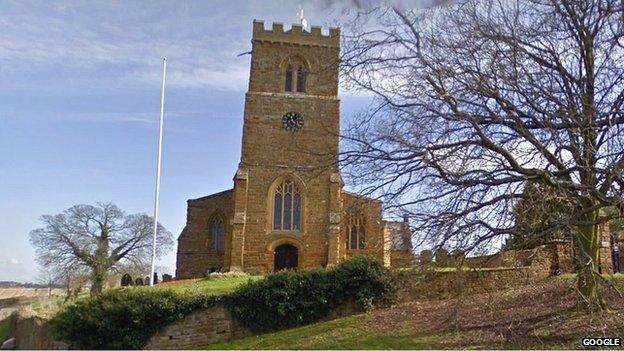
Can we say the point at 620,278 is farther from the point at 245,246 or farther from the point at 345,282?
the point at 245,246

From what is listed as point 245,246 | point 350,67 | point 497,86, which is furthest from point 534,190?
point 245,246

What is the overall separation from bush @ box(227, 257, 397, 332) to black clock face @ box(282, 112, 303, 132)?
1656cm

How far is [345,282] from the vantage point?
16.8 metres

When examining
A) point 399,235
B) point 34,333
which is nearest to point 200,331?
point 34,333

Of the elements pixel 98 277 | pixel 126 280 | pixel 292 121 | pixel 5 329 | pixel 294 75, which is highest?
pixel 294 75

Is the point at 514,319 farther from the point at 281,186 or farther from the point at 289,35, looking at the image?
the point at 289,35

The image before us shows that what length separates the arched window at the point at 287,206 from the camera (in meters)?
31.6

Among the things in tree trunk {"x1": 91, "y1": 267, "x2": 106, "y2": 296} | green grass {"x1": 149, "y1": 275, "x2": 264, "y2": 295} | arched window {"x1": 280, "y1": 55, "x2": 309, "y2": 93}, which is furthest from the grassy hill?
tree trunk {"x1": 91, "y1": 267, "x2": 106, "y2": 296}

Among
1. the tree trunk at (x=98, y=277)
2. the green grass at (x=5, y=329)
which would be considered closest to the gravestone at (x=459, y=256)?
the green grass at (x=5, y=329)

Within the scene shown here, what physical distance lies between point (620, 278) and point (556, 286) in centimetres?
231

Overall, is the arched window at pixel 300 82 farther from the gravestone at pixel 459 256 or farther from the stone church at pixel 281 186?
the gravestone at pixel 459 256

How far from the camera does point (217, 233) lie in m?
35.7

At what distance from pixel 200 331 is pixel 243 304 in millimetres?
1615

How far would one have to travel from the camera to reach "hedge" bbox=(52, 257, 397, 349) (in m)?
16.5
